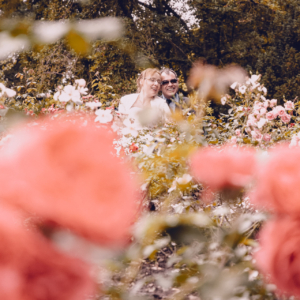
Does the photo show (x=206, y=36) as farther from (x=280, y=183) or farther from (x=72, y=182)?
(x=72, y=182)

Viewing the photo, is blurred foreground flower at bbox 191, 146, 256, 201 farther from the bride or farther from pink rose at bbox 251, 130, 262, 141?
pink rose at bbox 251, 130, 262, 141

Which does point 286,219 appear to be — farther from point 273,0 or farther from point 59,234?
point 273,0

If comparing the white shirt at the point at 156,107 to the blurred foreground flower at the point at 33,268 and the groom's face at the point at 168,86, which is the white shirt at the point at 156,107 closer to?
the blurred foreground flower at the point at 33,268

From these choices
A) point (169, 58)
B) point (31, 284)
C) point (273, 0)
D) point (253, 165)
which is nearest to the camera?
point (31, 284)

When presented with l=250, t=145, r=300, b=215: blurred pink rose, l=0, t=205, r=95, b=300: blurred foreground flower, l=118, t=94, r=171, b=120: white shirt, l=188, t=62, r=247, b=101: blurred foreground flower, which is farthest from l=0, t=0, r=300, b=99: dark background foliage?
l=0, t=205, r=95, b=300: blurred foreground flower

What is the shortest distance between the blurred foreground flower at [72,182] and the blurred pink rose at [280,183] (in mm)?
157

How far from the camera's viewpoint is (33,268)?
22 cm

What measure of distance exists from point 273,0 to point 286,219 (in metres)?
12.0

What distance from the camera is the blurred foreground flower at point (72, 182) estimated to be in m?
0.22

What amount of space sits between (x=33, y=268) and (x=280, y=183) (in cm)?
24

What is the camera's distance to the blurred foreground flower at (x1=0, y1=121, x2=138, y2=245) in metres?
0.22

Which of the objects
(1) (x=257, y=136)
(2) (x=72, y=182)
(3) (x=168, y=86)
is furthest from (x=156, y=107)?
(3) (x=168, y=86)

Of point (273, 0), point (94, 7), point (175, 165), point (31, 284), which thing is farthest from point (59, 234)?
point (273, 0)

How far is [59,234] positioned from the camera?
0.75 ft
